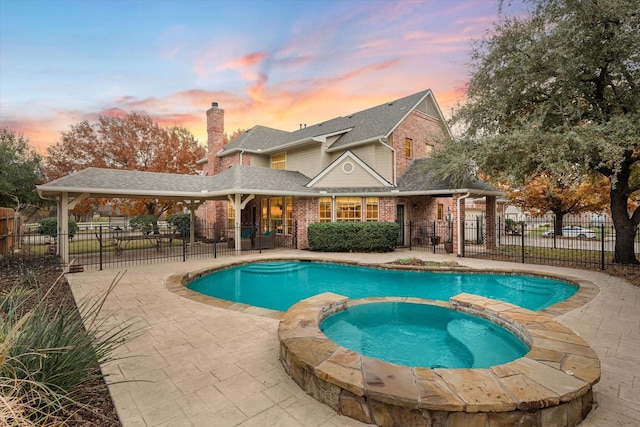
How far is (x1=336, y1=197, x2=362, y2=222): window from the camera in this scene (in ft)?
50.4

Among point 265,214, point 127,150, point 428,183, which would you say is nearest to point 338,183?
point 428,183

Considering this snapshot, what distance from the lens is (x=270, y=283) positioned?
369 inches

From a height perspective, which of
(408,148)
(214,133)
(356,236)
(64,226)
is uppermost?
(214,133)

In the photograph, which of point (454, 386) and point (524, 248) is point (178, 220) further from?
point (454, 386)

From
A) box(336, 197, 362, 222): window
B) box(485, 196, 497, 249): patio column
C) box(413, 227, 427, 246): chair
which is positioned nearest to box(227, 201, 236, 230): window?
box(336, 197, 362, 222): window

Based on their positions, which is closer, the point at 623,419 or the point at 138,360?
the point at 623,419

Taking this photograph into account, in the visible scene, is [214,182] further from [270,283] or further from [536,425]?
[536,425]

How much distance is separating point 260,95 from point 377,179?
8.15m

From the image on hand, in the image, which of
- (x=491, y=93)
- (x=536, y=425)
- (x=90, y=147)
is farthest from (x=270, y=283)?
(x=90, y=147)

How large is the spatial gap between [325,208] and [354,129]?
572cm

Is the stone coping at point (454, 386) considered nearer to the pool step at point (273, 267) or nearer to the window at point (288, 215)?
the pool step at point (273, 267)

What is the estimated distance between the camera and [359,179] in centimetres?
1546

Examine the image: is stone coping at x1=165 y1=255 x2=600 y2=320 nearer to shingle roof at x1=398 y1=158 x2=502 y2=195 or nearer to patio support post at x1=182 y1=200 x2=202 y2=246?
shingle roof at x1=398 y1=158 x2=502 y2=195

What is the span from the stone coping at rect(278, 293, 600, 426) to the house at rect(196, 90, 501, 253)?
10627 millimetres
